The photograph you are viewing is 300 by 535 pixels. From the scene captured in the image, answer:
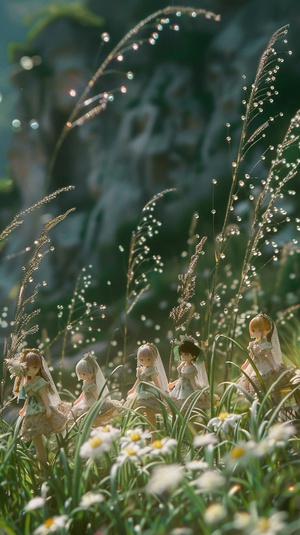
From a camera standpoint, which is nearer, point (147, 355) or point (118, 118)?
point (147, 355)

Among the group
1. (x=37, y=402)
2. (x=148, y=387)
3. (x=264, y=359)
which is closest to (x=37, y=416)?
(x=37, y=402)

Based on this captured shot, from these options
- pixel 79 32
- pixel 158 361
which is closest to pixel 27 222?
pixel 79 32

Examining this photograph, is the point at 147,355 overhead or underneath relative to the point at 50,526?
overhead

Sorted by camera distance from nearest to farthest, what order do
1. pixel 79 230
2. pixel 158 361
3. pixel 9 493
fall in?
1. pixel 9 493
2. pixel 158 361
3. pixel 79 230

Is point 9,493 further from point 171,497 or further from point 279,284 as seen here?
point 279,284

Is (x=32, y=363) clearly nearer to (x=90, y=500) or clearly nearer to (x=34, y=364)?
(x=34, y=364)

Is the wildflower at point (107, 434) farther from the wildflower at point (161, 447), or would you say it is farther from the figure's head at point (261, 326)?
the figure's head at point (261, 326)
